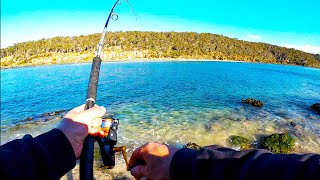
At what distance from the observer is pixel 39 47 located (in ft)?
569

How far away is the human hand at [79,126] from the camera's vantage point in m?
2.36

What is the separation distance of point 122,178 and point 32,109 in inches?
808

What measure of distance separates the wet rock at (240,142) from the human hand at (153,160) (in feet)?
42.1

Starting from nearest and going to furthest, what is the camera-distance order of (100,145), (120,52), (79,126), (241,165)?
(241,165), (79,126), (100,145), (120,52)

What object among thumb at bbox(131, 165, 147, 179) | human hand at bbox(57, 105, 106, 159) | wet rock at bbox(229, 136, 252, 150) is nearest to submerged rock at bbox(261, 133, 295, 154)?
wet rock at bbox(229, 136, 252, 150)

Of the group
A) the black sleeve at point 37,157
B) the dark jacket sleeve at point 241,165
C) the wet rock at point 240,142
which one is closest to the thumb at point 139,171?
the dark jacket sleeve at point 241,165

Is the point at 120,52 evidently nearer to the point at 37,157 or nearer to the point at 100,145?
the point at 100,145

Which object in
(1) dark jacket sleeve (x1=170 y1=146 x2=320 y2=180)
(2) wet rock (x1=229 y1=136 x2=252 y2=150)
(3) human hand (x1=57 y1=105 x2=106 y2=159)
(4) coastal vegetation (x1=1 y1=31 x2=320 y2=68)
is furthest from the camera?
(4) coastal vegetation (x1=1 y1=31 x2=320 y2=68)

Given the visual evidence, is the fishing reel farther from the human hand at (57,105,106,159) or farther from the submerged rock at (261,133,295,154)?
the submerged rock at (261,133,295,154)

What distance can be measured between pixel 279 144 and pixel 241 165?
44.5 feet

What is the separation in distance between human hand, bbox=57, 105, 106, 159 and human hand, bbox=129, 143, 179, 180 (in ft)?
2.07

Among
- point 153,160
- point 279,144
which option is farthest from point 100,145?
point 279,144

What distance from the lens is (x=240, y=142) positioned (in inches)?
562

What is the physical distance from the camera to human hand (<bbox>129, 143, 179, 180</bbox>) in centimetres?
178
